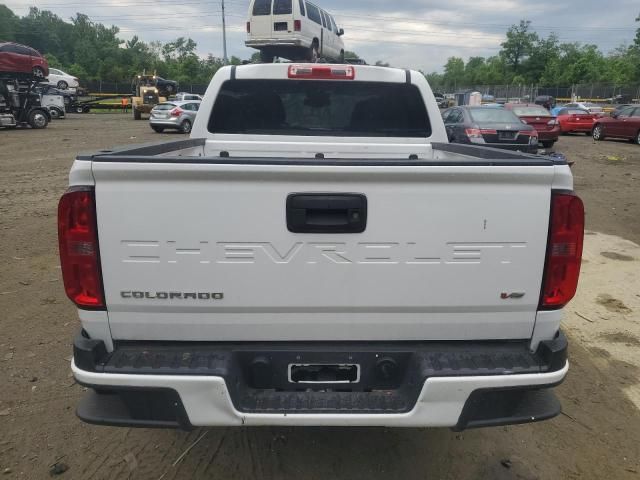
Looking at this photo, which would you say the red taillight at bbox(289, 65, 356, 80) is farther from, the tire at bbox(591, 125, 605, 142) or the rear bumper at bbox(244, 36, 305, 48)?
the tire at bbox(591, 125, 605, 142)

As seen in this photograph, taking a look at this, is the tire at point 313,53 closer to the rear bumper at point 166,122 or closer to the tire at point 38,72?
the rear bumper at point 166,122

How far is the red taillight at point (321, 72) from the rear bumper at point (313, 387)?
240 centimetres

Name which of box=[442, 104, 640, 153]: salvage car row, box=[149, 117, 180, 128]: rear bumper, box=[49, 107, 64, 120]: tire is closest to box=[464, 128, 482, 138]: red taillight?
box=[442, 104, 640, 153]: salvage car row

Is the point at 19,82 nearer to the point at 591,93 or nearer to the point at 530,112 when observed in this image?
the point at 530,112

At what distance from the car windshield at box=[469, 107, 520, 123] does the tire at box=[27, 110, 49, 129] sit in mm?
20479

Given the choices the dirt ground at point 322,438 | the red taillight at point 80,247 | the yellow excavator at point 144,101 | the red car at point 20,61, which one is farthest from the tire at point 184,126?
the red taillight at point 80,247

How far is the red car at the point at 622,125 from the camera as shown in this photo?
2033 centimetres

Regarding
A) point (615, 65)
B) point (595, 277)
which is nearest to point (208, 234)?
point (595, 277)

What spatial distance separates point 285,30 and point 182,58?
81.2 m

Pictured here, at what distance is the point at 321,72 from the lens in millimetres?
3932

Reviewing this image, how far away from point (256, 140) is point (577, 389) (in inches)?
122

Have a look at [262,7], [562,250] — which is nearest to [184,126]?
[262,7]

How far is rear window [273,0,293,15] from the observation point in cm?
1717

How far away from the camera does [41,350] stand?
13.5 feet
